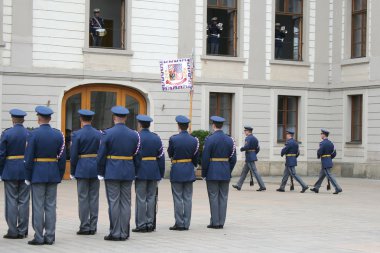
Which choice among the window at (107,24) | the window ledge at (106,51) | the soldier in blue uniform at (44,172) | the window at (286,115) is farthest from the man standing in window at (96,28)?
the soldier in blue uniform at (44,172)

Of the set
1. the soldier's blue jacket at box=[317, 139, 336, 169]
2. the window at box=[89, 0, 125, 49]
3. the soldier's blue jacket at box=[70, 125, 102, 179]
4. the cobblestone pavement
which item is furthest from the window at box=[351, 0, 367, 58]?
the soldier's blue jacket at box=[70, 125, 102, 179]

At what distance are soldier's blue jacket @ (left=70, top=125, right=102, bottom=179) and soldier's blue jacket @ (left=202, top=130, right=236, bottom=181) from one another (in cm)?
213

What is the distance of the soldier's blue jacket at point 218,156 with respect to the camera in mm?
15156

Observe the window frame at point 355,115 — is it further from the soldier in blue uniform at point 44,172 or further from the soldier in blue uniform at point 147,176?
the soldier in blue uniform at point 44,172

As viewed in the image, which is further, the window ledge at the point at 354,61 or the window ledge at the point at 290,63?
the window ledge at the point at 290,63

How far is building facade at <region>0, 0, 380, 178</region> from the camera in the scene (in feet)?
95.6

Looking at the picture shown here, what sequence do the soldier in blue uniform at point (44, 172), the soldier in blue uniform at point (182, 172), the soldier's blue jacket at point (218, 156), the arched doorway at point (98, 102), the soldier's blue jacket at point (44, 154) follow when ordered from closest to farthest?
the soldier in blue uniform at point (44, 172) → the soldier's blue jacket at point (44, 154) → the soldier in blue uniform at point (182, 172) → the soldier's blue jacket at point (218, 156) → the arched doorway at point (98, 102)

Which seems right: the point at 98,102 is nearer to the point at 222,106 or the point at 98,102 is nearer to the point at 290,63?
the point at 222,106

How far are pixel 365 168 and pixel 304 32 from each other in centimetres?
607

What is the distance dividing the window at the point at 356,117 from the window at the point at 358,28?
5.68 ft

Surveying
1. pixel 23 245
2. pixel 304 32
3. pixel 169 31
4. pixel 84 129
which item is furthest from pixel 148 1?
pixel 23 245

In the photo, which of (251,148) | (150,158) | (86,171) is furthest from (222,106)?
(86,171)

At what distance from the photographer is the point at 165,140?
31391 mm

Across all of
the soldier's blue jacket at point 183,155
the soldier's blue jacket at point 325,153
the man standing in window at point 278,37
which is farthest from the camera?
the man standing in window at point 278,37
